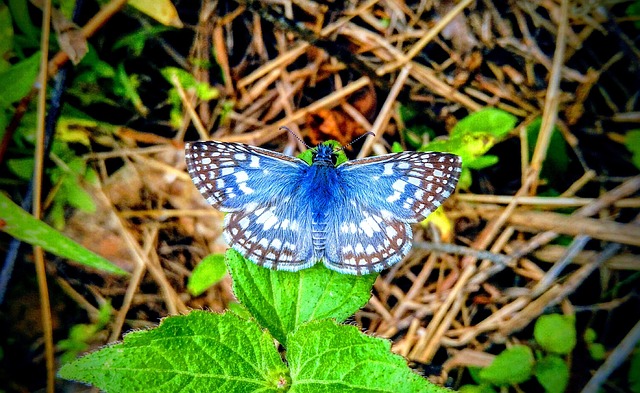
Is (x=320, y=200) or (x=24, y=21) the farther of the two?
(x=24, y=21)

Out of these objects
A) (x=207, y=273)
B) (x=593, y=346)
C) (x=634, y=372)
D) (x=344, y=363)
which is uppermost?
(x=207, y=273)

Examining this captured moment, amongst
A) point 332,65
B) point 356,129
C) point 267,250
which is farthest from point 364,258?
point 332,65

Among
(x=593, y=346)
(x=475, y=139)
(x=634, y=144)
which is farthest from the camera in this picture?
(x=634, y=144)

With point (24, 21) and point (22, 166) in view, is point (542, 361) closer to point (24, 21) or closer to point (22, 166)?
point (22, 166)

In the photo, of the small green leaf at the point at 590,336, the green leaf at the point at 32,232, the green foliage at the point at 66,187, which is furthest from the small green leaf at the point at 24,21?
the small green leaf at the point at 590,336

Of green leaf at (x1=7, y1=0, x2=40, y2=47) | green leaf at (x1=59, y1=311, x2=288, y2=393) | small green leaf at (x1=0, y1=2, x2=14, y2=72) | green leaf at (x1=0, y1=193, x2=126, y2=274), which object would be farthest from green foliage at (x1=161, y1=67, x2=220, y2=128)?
green leaf at (x1=59, y1=311, x2=288, y2=393)

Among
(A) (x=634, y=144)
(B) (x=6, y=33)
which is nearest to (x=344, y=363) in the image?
(A) (x=634, y=144)

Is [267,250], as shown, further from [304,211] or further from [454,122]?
[454,122]

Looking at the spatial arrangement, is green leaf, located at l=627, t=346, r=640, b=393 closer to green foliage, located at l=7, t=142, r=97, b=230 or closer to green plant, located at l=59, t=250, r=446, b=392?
green plant, located at l=59, t=250, r=446, b=392
